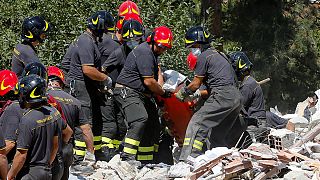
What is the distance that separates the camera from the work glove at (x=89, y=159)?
29.7ft

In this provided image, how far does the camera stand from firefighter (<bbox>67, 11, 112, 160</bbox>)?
377 inches

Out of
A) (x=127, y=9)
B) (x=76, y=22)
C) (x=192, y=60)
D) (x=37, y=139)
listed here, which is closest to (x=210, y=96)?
(x=192, y=60)

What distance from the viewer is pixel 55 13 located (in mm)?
13242

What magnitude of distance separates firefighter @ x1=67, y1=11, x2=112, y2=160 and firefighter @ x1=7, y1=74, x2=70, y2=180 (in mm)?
2697

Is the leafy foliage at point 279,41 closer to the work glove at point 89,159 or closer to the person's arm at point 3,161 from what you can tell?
the work glove at point 89,159

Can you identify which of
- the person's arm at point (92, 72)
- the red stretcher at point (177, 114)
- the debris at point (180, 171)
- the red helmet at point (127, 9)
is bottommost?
the debris at point (180, 171)

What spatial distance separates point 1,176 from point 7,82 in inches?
49.3

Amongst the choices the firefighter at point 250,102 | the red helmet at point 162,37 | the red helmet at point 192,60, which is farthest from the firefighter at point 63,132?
the firefighter at point 250,102

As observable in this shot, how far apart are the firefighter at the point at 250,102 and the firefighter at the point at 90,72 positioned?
1.87m

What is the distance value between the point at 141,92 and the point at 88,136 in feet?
3.69

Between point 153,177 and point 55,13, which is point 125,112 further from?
point 55,13

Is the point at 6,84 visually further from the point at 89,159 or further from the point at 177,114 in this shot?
the point at 177,114

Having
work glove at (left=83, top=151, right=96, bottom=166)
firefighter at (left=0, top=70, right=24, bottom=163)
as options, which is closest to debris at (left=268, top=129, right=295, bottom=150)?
work glove at (left=83, top=151, right=96, bottom=166)

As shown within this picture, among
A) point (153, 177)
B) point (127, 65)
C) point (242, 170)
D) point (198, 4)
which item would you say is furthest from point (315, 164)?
point (198, 4)
